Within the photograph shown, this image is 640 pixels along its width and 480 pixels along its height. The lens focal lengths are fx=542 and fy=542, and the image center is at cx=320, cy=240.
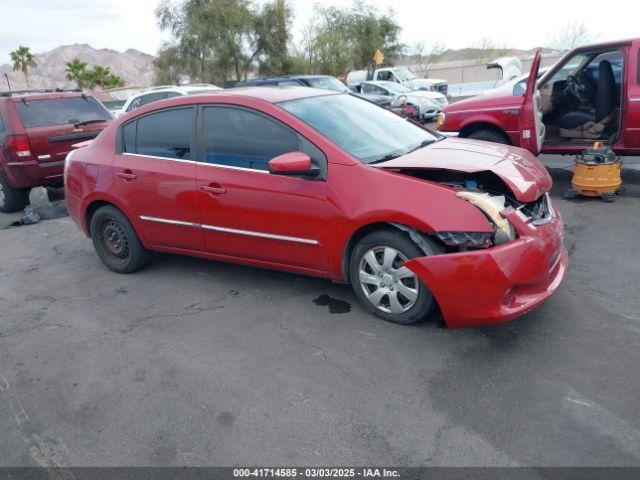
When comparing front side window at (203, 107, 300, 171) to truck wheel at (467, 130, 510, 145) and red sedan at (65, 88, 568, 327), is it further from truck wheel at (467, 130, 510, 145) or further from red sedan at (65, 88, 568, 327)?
truck wheel at (467, 130, 510, 145)

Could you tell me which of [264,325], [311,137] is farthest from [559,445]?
[311,137]

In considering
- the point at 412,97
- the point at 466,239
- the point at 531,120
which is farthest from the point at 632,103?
the point at 412,97

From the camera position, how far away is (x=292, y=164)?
3701 mm

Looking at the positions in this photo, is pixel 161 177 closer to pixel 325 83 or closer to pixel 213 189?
pixel 213 189

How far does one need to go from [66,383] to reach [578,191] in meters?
5.89

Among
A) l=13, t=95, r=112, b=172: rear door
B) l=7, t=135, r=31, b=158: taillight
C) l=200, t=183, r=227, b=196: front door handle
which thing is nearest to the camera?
l=200, t=183, r=227, b=196: front door handle

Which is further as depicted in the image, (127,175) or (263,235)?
(127,175)

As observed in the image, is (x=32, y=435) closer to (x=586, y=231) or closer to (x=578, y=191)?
(x=586, y=231)

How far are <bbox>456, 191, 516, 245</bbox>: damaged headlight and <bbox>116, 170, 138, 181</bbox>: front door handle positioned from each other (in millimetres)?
2882

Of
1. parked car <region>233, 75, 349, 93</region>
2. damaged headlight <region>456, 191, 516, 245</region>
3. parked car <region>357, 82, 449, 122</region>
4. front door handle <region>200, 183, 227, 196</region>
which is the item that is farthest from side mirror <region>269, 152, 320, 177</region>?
parked car <region>357, 82, 449, 122</region>

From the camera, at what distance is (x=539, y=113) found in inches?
283

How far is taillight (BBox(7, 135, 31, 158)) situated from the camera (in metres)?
7.85

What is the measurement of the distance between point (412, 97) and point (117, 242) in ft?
43.5

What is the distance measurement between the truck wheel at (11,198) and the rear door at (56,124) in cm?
67
